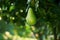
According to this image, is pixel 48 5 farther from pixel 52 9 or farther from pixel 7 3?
pixel 7 3

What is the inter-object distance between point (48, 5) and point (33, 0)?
13.1 inches

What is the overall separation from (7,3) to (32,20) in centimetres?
45

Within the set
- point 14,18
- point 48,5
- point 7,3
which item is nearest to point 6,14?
point 14,18

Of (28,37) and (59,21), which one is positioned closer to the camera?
(59,21)

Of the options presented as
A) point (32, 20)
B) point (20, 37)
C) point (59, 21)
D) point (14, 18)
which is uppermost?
point (20, 37)

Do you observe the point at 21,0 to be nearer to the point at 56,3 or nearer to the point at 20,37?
the point at 56,3

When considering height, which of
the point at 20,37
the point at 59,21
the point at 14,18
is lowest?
the point at 59,21

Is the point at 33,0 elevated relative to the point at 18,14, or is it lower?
lower

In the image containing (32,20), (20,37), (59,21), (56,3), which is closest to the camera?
(32,20)

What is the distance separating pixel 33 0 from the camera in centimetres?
66

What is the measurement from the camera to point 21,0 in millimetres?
958

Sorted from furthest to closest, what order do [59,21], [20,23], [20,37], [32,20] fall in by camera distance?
1. [20,37]
2. [20,23]
3. [59,21]
4. [32,20]

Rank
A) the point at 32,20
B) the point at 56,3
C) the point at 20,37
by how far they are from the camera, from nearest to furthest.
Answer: the point at 32,20
the point at 56,3
the point at 20,37

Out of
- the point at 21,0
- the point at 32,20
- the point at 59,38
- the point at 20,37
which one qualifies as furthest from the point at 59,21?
the point at 20,37
